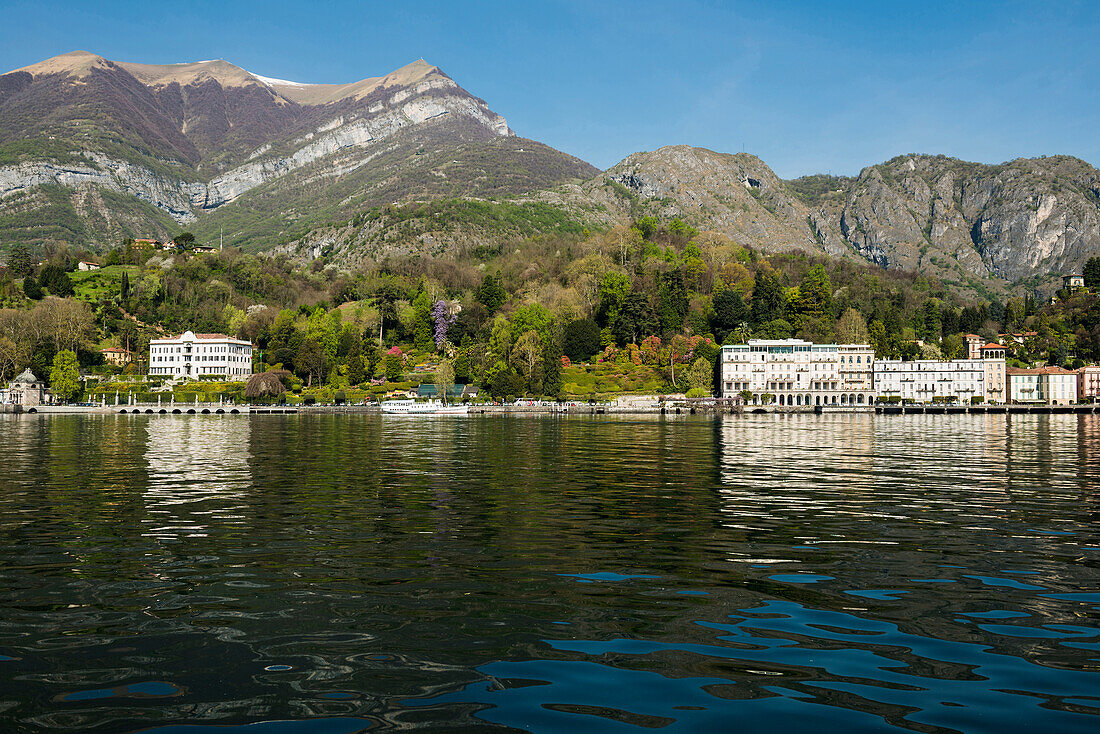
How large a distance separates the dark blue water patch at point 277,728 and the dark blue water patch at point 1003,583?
10.6 meters

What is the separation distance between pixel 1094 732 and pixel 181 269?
21498 centimetres

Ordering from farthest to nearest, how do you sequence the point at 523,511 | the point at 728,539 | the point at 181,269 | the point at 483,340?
the point at 181,269 < the point at 483,340 < the point at 523,511 < the point at 728,539

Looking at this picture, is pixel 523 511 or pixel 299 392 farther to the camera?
pixel 299 392

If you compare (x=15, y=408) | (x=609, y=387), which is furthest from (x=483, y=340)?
(x=15, y=408)

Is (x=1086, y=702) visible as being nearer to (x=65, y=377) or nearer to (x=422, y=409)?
(x=422, y=409)

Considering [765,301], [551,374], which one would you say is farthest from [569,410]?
[765,301]

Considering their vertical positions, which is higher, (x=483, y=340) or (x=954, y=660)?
(x=483, y=340)

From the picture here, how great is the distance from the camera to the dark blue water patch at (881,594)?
11.5m

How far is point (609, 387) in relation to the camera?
137875mm

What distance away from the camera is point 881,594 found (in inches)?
461

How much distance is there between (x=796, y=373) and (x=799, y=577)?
5744 inches

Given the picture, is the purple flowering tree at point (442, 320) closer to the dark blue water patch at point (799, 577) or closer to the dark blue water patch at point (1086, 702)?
the dark blue water patch at point (799, 577)

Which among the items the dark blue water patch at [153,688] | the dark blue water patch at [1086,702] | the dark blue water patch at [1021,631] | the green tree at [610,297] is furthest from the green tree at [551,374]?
the dark blue water patch at [1086,702]

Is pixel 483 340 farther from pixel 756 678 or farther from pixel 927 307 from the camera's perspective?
pixel 756 678
